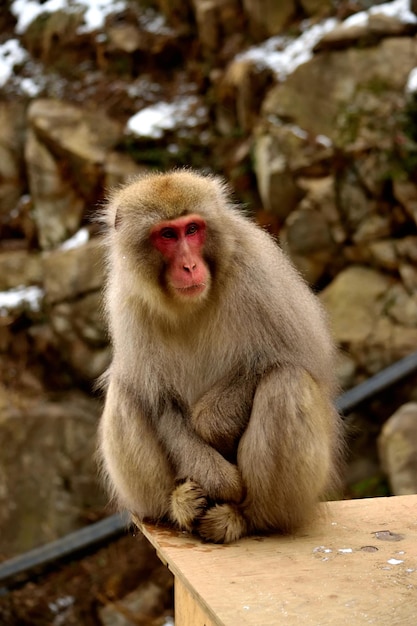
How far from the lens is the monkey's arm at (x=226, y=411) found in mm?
2916

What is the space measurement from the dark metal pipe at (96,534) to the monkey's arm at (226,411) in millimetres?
1921

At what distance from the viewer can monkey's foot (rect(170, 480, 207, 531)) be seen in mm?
2875

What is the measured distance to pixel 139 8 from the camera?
30.3ft

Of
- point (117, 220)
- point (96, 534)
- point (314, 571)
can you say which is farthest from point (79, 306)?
point (314, 571)

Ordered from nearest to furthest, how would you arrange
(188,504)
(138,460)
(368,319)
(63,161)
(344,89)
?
1. (188,504)
2. (138,460)
3. (368,319)
4. (344,89)
5. (63,161)

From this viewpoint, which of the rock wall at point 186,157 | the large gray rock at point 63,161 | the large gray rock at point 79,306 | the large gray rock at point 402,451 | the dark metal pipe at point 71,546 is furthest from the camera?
the large gray rock at point 63,161

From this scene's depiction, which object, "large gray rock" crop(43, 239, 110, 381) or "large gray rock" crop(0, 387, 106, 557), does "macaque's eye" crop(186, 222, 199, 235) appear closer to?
"large gray rock" crop(43, 239, 110, 381)

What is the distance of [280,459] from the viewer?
2783mm

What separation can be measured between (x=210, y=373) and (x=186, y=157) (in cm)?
546

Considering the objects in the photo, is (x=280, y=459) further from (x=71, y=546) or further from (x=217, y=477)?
(x=71, y=546)

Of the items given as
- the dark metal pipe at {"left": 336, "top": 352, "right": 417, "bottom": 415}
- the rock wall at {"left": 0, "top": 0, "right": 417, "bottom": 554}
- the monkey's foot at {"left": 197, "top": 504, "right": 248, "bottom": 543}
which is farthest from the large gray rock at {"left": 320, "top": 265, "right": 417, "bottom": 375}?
the monkey's foot at {"left": 197, "top": 504, "right": 248, "bottom": 543}

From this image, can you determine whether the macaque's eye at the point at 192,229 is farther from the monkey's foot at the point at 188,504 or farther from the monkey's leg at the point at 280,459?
the monkey's foot at the point at 188,504

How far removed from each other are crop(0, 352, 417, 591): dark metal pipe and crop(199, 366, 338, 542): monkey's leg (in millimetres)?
1934

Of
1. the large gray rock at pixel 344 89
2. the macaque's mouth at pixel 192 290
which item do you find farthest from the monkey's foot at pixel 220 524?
the large gray rock at pixel 344 89
